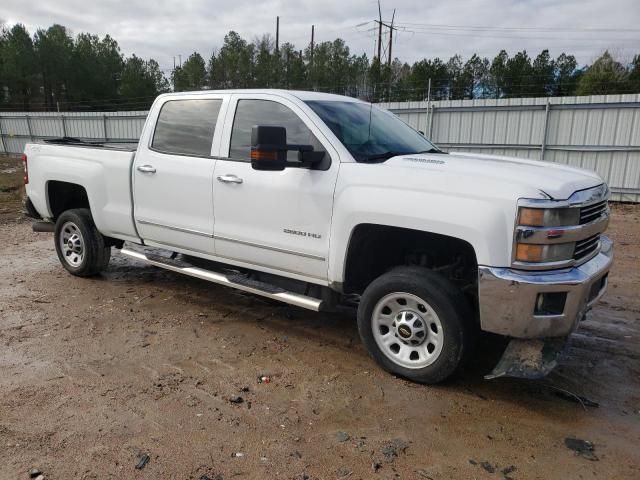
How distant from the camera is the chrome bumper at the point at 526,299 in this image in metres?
3.16

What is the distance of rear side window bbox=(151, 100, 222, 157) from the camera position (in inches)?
189

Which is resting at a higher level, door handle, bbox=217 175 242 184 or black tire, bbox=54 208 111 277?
door handle, bbox=217 175 242 184

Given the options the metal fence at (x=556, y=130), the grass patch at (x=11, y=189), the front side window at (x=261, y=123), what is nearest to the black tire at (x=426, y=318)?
the front side window at (x=261, y=123)

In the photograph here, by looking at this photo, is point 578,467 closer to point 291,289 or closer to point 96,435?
point 291,289

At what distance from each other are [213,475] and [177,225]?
107 inches

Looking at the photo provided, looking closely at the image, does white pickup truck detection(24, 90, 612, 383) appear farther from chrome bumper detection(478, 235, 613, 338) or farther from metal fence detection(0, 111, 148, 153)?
metal fence detection(0, 111, 148, 153)

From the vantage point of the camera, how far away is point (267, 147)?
3.63 metres

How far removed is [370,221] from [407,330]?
81 centimetres

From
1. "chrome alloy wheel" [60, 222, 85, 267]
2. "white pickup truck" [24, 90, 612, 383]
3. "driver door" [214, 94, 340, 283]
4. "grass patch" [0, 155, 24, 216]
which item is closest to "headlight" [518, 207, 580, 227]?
"white pickup truck" [24, 90, 612, 383]

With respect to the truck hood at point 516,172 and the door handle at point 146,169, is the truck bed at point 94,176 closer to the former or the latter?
the door handle at point 146,169

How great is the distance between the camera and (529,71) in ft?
90.5

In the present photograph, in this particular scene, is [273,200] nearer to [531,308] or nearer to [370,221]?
[370,221]

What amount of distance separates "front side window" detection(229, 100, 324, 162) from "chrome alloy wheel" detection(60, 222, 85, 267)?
2.68m

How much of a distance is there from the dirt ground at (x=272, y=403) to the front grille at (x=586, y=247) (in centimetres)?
98
